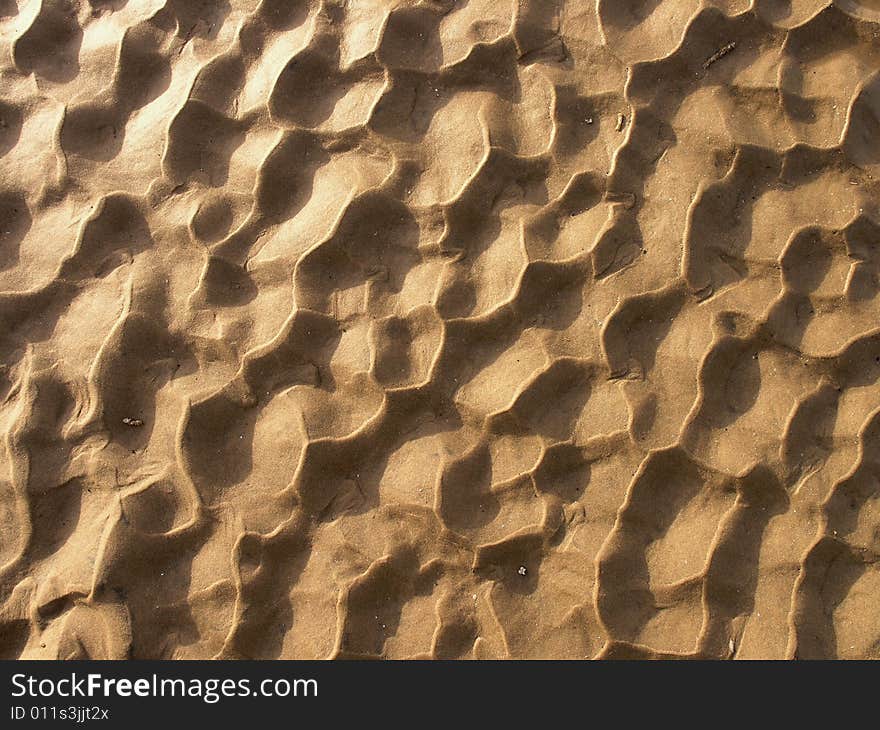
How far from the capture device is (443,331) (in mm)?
2160

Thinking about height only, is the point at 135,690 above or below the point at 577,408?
below

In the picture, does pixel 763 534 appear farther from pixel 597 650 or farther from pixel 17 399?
pixel 17 399

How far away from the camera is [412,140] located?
7.70 feet

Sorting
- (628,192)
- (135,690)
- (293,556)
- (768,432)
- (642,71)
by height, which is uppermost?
(642,71)

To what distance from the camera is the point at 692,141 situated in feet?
7.47

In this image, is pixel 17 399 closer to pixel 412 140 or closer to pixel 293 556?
pixel 293 556

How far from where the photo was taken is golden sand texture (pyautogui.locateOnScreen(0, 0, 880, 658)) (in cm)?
200

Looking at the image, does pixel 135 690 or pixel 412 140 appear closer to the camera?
pixel 135 690

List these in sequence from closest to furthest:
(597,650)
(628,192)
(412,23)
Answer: (597,650), (628,192), (412,23)

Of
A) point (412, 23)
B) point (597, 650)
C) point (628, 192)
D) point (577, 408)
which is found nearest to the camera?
point (597, 650)

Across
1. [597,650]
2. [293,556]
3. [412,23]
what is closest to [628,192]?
[412,23]

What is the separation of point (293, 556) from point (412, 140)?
1.37 meters

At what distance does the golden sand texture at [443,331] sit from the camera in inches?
78.5

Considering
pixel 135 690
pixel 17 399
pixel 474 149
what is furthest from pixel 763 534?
pixel 17 399
